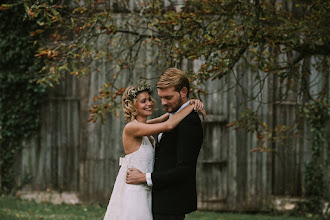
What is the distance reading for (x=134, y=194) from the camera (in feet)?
14.6

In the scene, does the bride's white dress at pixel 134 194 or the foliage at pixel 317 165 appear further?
the foliage at pixel 317 165

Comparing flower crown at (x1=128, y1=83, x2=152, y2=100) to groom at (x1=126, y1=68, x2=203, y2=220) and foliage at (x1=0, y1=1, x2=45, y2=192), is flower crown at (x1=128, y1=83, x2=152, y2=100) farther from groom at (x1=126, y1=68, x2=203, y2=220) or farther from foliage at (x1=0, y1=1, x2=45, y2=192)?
foliage at (x1=0, y1=1, x2=45, y2=192)

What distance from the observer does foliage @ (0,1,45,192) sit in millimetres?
9945

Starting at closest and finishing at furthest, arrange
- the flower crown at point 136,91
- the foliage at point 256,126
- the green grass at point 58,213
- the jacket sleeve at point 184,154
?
the jacket sleeve at point 184,154 < the flower crown at point 136,91 < the foliage at point 256,126 < the green grass at point 58,213

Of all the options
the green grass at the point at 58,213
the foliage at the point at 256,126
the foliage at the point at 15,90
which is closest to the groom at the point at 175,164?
the foliage at the point at 256,126

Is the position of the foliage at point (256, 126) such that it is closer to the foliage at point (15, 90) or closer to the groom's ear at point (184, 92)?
the groom's ear at point (184, 92)

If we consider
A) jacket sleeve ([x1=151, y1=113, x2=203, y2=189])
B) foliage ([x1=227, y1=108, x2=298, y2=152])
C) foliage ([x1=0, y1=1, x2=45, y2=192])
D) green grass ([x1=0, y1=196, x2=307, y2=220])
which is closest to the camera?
jacket sleeve ([x1=151, y1=113, x2=203, y2=189])

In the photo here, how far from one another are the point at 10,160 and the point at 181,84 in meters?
6.52

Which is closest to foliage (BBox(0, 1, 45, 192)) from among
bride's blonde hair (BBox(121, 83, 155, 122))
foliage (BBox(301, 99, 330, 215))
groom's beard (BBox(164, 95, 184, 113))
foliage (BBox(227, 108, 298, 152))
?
foliage (BBox(227, 108, 298, 152))

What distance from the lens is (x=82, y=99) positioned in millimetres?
9961

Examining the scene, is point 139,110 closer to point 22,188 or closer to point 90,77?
point 90,77

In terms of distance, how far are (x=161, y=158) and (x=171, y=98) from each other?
1.56 ft

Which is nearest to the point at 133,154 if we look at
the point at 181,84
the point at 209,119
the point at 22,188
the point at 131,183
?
the point at 131,183

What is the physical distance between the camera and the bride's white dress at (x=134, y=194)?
4.42 m
